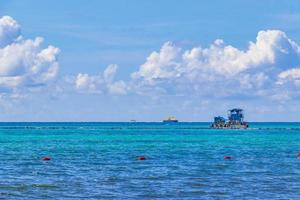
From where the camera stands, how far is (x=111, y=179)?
50.1 meters

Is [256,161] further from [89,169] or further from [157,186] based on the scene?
[157,186]

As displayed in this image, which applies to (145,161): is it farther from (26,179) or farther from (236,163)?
(26,179)

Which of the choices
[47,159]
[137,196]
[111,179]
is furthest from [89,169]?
[137,196]

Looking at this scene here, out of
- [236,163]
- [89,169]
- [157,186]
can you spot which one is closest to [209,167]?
[236,163]

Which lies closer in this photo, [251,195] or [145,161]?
[251,195]

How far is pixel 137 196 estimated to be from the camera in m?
41.1

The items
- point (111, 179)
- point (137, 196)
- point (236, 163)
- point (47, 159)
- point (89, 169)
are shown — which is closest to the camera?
point (137, 196)

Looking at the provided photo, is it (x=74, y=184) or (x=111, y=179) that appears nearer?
(x=74, y=184)

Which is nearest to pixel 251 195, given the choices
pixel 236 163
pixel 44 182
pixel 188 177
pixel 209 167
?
pixel 188 177

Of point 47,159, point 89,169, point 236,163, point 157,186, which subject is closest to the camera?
point 157,186

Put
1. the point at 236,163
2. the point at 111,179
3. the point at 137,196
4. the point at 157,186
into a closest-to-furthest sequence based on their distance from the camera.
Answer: the point at 137,196, the point at 157,186, the point at 111,179, the point at 236,163

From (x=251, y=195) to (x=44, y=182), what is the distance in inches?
618

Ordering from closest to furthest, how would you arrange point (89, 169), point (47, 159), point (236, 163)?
point (89, 169) → point (236, 163) → point (47, 159)

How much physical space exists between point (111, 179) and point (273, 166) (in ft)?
63.1
